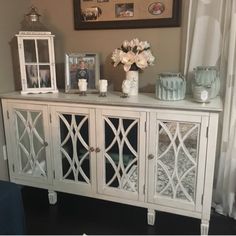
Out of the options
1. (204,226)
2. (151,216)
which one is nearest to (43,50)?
(151,216)

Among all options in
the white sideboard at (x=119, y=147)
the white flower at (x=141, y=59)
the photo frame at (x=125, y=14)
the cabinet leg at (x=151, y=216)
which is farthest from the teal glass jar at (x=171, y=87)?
the cabinet leg at (x=151, y=216)

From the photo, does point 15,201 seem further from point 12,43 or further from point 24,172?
point 12,43

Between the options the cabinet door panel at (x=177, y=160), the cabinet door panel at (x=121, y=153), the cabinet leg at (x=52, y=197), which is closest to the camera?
the cabinet door panel at (x=177, y=160)

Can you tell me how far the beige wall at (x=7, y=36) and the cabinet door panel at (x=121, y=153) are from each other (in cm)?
86

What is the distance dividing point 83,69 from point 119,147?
0.69 m

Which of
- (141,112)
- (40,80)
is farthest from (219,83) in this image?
(40,80)

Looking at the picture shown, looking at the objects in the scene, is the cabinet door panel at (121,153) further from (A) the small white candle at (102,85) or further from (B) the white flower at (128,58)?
(B) the white flower at (128,58)

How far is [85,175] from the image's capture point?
205cm

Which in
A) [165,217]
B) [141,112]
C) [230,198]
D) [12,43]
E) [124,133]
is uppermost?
[12,43]

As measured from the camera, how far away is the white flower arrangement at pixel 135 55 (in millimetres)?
1920

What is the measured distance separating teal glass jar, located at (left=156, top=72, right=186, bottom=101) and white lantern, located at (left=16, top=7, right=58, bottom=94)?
87cm

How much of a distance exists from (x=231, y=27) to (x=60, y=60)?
4.59 ft
